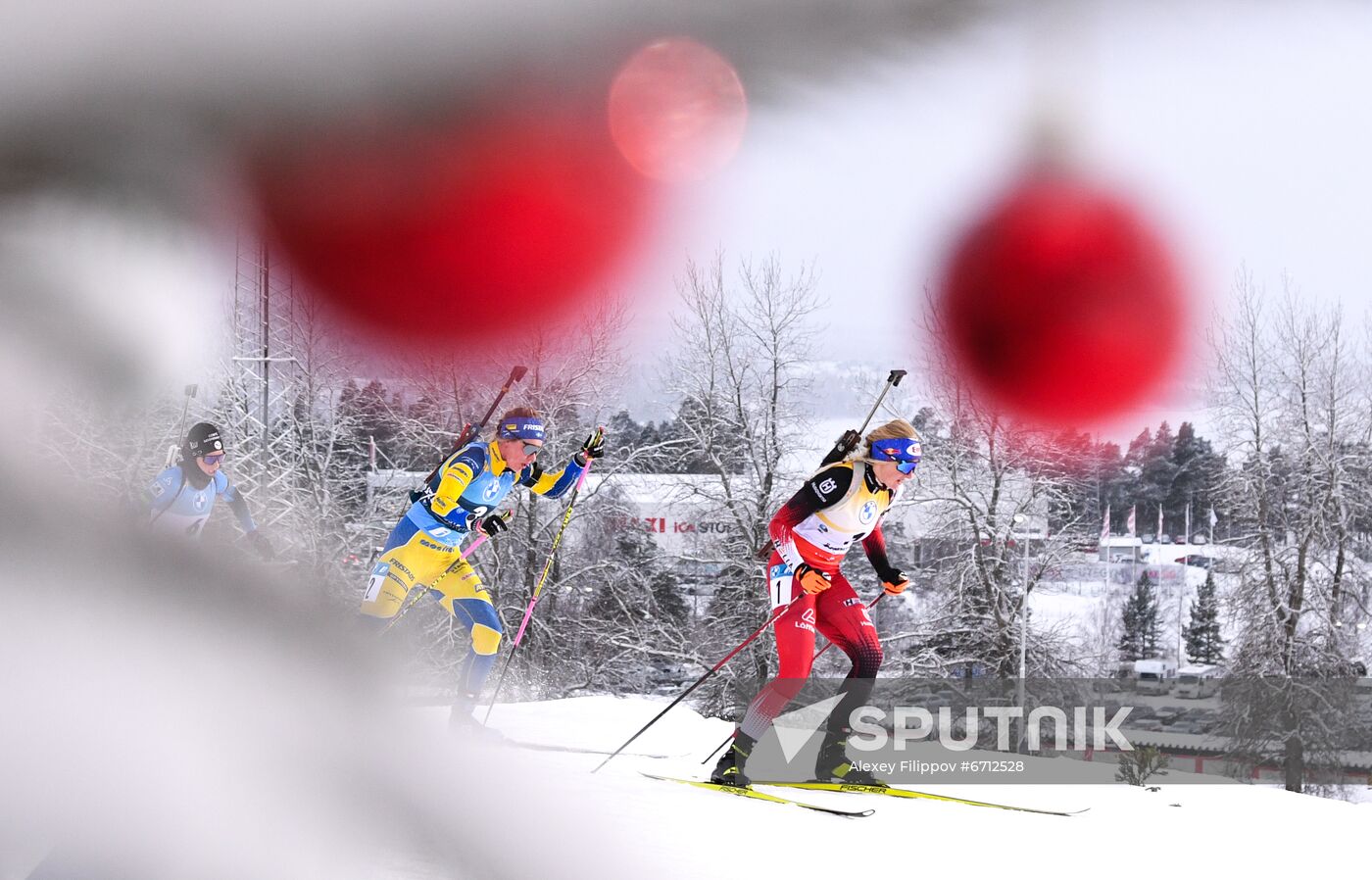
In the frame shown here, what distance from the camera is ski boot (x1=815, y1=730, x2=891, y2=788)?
10.5ft

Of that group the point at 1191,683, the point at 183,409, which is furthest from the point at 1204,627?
the point at 183,409

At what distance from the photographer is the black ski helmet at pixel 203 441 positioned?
4500 mm

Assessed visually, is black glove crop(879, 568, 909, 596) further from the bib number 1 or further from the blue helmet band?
the blue helmet band

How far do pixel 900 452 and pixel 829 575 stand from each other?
1.60ft

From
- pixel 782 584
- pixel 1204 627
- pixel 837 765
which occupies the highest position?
pixel 782 584

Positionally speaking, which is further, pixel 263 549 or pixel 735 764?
pixel 735 764

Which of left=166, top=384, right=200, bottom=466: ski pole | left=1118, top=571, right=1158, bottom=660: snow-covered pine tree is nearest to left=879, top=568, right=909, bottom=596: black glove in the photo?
left=166, top=384, right=200, bottom=466: ski pole

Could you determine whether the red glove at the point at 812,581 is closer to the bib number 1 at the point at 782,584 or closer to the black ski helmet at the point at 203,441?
the bib number 1 at the point at 782,584

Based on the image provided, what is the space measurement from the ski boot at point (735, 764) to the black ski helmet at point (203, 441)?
8.46 ft

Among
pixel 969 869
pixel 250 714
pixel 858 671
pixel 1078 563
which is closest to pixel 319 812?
pixel 250 714

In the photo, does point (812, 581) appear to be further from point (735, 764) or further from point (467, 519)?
point (467, 519)

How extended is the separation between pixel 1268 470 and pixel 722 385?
28.7ft

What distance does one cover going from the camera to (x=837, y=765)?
322 centimetres

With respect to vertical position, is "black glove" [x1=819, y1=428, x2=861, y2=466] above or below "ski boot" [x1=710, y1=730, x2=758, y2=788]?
above
